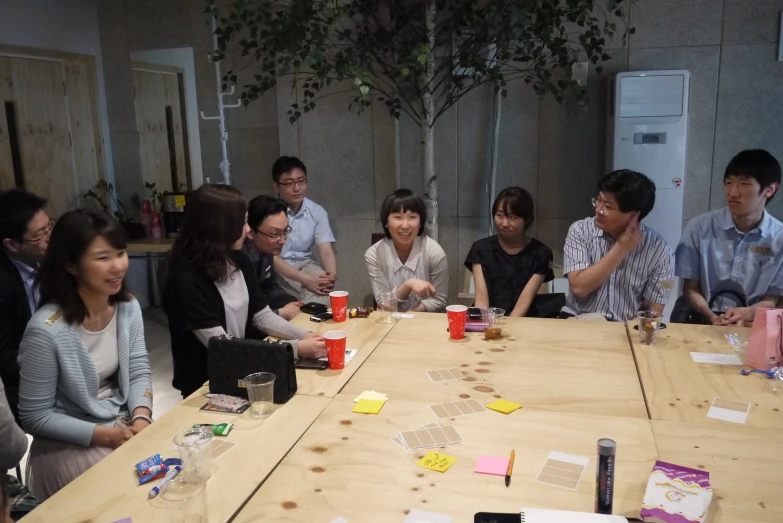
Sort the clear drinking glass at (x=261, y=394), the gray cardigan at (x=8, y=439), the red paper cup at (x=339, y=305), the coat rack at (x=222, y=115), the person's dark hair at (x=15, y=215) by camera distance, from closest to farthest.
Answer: the gray cardigan at (x=8, y=439), the clear drinking glass at (x=261, y=394), the person's dark hair at (x=15, y=215), the red paper cup at (x=339, y=305), the coat rack at (x=222, y=115)

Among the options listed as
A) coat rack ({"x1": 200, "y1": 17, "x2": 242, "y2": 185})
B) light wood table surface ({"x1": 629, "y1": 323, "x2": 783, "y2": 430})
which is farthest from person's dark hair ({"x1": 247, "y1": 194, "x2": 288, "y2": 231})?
coat rack ({"x1": 200, "y1": 17, "x2": 242, "y2": 185})

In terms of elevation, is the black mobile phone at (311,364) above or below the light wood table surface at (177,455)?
above

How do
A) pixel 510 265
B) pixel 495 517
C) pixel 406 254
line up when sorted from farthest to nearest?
pixel 406 254
pixel 510 265
pixel 495 517

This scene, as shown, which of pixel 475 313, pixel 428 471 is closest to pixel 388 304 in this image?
pixel 475 313

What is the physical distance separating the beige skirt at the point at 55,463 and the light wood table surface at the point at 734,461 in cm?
159

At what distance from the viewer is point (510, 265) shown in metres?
2.97

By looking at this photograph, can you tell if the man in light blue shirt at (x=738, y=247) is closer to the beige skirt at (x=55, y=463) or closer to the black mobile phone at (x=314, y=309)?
the black mobile phone at (x=314, y=309)

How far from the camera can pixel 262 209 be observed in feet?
9.21

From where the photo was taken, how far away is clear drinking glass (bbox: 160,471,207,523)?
3.98 ft

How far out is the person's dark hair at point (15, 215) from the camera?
2.38 m

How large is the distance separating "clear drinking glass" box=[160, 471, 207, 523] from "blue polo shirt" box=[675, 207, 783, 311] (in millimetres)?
2491

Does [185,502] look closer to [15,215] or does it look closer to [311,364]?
[311,364]

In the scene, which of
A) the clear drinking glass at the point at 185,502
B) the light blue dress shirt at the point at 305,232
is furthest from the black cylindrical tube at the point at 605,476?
the light blue dress shirt at the point at 305,232

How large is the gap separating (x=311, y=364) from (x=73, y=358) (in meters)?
0.71
